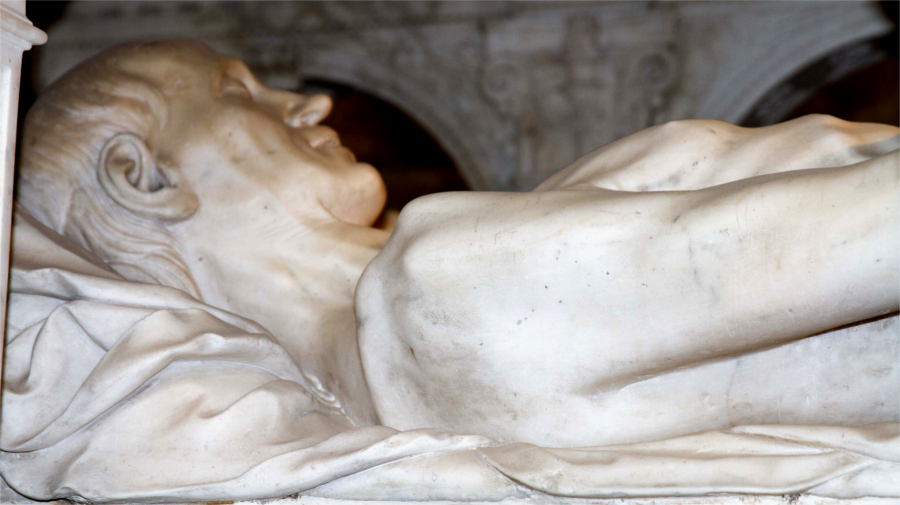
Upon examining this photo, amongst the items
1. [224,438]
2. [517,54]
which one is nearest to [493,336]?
[224,438]

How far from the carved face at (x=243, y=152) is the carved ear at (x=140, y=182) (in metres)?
0.03

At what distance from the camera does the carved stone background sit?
493 centimetres

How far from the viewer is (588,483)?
4.51 feet

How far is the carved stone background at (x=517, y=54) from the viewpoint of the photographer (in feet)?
16.2

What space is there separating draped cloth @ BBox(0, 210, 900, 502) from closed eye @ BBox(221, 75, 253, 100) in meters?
0.53

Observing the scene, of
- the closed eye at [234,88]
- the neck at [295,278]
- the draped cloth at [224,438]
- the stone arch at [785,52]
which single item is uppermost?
the stone arch at [785,52]

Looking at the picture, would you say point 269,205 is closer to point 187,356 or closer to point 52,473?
point 187,356

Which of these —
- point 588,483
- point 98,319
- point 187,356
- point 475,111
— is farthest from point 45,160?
point 475,111

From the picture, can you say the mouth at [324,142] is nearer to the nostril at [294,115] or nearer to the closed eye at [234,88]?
the nostril at [294,115]

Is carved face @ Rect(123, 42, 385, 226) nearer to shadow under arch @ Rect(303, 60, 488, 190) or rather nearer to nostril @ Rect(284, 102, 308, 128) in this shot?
nostril @ Rect(284, 102, 308, 128)

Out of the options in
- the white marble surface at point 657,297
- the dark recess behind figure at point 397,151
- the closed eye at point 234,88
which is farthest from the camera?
the dark recess behind figure at point 397,151

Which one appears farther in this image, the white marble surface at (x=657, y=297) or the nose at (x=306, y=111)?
the nose at (x=306, y=111)

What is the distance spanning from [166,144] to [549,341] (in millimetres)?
1121

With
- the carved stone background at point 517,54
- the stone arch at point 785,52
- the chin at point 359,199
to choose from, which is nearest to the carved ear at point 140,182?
the chin at point 359,199
